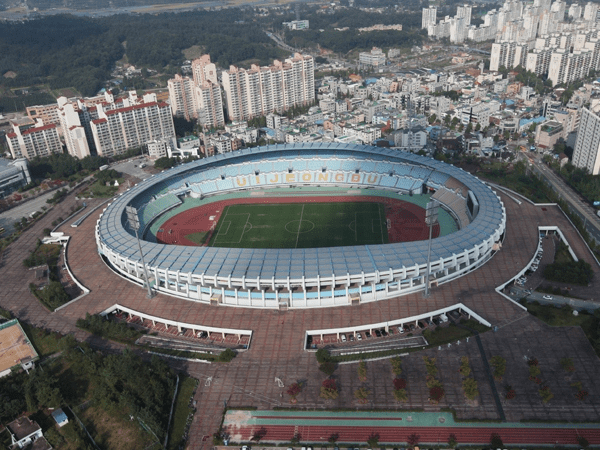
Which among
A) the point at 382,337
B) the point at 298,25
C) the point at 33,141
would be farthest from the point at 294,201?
the point at 298,25

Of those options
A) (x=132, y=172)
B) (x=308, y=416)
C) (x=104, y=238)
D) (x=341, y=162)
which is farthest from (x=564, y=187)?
(x=132, y=172)

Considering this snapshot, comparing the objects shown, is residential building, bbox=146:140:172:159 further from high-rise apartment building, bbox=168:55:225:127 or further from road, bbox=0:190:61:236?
road, bbox=0:190:61:236

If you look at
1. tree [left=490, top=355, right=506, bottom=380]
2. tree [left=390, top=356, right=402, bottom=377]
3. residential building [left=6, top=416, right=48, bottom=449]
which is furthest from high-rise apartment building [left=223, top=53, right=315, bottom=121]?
tree [left=490, top=355, right=506, bottom=380]

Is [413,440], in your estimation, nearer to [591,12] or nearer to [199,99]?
[199,99]

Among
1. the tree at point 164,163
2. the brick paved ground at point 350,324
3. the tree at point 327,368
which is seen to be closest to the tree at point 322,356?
the tree at point 327,368

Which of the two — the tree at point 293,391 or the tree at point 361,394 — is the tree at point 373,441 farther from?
the tree at point 293,391
